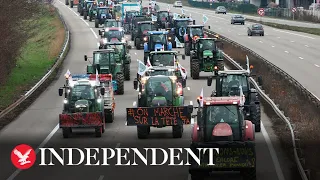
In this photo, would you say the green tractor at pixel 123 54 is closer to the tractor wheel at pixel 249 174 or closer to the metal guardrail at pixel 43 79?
the metal guardrail at pixel 43 79

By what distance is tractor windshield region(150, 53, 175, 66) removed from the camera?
48750 mm

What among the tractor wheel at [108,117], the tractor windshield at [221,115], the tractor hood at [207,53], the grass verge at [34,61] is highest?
the tractor windshield at [221,115]

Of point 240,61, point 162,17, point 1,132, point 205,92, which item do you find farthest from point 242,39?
point 1,132

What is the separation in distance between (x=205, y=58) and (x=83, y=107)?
70.9 ft

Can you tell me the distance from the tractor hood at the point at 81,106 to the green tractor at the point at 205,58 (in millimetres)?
20491

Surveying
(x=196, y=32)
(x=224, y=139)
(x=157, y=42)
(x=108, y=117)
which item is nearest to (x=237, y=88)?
(x=108, y=117)

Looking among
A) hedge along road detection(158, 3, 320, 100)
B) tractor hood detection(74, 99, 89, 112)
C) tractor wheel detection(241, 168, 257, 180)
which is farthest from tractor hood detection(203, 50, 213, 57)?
tractor wheel detection(241, 168, 257, 180)

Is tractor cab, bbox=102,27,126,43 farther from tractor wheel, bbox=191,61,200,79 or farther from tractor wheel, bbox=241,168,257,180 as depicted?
tractor wheel, bbox=241,168,257,180

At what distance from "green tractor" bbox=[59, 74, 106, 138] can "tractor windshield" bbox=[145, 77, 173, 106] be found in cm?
199

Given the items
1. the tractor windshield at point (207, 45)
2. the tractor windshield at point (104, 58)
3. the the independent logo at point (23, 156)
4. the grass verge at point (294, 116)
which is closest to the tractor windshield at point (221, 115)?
the grass verge at point (294, 116)

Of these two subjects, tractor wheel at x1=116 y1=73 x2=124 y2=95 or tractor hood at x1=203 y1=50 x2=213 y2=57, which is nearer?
tractor wheel at x1=116 y1=73 x2=124 y2=95

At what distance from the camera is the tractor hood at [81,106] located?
112 feet

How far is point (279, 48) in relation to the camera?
79062mm

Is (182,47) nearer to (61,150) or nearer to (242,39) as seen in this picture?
(242,39)
